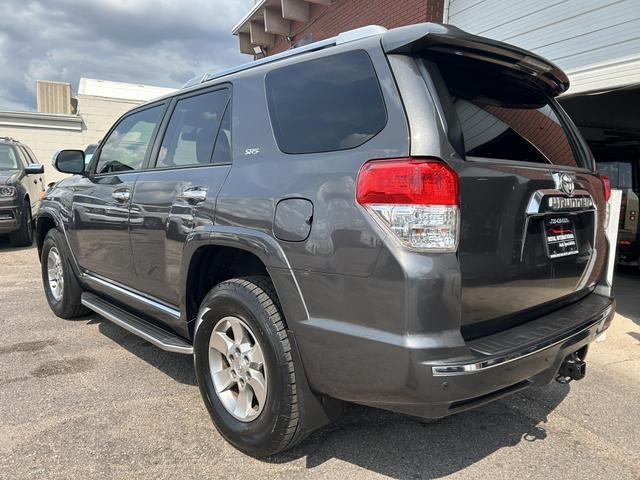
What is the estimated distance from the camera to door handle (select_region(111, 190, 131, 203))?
3.59m

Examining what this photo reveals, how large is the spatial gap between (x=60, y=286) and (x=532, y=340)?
4417 mm

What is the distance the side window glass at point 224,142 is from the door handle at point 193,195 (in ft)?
0.64

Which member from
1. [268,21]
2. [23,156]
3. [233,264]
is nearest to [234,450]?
[233,264]

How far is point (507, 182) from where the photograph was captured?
2.19m

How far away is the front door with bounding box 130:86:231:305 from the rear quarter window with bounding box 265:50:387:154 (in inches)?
17.5

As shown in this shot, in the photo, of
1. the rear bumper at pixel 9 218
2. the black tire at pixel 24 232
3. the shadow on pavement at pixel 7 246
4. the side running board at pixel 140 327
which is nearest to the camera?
the side running board at pixel 140 327

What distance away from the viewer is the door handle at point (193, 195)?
112 inches

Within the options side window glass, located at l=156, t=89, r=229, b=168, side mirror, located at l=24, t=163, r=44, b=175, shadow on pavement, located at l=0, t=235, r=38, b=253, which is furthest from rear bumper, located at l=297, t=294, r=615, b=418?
side mirror, located at l=24, t=163, r=44, b=175

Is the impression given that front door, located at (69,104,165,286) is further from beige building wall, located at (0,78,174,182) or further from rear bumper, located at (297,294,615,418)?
beige building wall, located at (0,78,174,182)

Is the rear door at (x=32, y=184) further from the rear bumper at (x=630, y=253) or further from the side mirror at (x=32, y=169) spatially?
the rear bumper at (x=630, y=253)

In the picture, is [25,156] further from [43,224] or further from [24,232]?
[43,224]

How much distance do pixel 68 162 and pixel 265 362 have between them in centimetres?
305

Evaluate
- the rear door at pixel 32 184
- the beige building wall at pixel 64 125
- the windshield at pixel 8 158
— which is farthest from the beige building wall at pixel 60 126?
the windshield at pixel 8 158

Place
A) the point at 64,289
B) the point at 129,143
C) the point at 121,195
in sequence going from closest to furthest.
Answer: the point at 121,195
the point at 129,143
the point at 64,289
